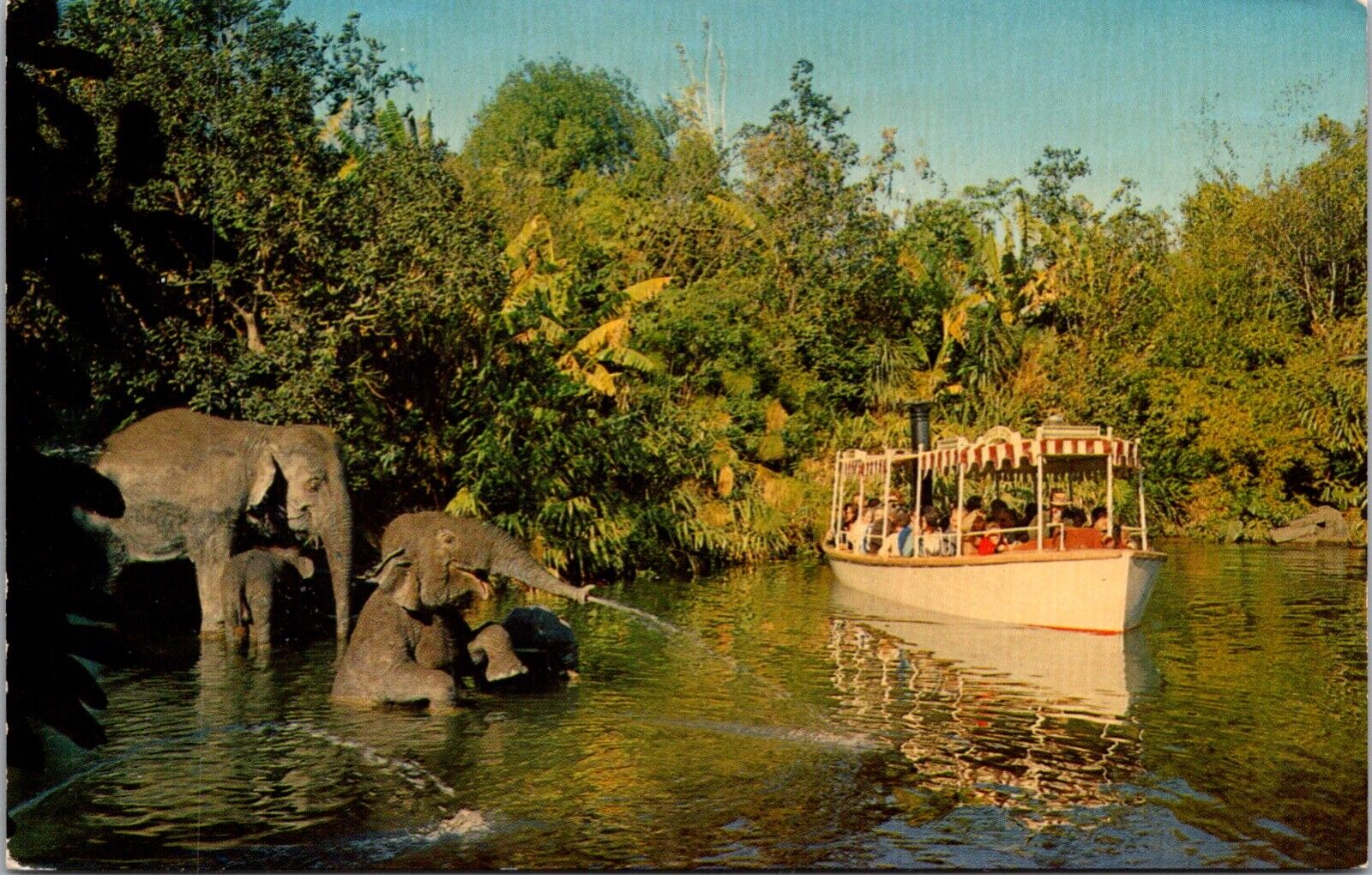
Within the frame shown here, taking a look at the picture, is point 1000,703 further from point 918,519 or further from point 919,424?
point 919,424

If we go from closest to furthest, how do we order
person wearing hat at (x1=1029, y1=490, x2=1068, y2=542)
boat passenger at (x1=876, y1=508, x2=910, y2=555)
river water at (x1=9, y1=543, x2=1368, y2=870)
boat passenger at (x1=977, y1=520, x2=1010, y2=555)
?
1. river water at (x1=9, y1=543, x2=1368, y2=870)
2. boat passenger at (x1=977, y1=520, x2=1010, y2=555)
3. person wearing hat at (x1=1029, y1=490, x2=1068, y2=542)
4. boat passenger at (x1=876, y1=508, x2=910, y2=555)

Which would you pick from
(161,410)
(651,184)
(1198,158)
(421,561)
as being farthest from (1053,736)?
(651,184)

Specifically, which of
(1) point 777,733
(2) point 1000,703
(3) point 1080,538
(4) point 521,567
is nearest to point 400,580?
(4) point 521,567

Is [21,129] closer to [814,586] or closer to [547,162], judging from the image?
[814,586]

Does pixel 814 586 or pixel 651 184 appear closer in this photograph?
pixel 814 586

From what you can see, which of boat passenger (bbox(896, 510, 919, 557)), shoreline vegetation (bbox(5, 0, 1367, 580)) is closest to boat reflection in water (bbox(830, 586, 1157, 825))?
boat passenger (bbox(896, 510, 919, 557))

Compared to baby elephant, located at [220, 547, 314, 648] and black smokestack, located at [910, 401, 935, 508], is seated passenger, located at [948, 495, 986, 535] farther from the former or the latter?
baby elephant, located at [220, 547, 314, 648]

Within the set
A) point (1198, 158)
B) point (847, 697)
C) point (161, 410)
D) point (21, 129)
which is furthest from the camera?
point (161, 410)

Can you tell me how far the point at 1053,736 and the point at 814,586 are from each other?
7996 millimetres

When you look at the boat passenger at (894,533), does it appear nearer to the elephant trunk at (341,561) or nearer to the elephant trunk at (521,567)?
the elephant trunk at (341,561)

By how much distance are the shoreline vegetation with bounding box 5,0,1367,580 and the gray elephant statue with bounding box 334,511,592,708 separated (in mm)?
1664

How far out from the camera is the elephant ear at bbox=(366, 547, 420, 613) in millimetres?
7582

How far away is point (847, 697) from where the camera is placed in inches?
335

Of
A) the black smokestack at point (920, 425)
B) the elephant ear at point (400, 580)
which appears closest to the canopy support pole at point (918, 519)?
the black smokestack at point (920, 425)
